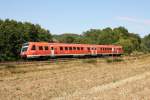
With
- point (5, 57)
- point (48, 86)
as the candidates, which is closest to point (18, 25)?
point (5, 57)

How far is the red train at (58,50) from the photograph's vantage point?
43750mm

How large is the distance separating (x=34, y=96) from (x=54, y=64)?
18247mm

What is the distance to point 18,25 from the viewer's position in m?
86.7

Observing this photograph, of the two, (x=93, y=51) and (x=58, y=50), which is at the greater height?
(x=58, y=50)

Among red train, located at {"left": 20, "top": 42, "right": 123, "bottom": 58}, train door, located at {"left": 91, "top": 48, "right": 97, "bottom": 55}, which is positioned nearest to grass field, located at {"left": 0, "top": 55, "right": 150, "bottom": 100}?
red train, located at {"left": 20, "top": 42, "right": 123, "bottom": 58}

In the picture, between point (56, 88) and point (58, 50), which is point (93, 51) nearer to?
point (58, 50)

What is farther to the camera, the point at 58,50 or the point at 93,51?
the point at 93,51

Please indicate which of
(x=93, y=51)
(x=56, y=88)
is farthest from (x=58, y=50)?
(x=56, y=88)

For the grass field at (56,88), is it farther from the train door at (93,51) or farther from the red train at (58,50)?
the train door at (93,51)

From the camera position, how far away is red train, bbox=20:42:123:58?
43.8m

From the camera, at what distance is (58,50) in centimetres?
4844

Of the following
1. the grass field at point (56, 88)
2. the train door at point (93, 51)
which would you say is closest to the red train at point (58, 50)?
the train door at point (93, 51)

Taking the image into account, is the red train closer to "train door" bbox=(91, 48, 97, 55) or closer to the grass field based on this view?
"train door" bbox=(91, 48, 97, 55)

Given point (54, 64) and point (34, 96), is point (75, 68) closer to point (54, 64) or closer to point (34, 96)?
point (54, 64)
